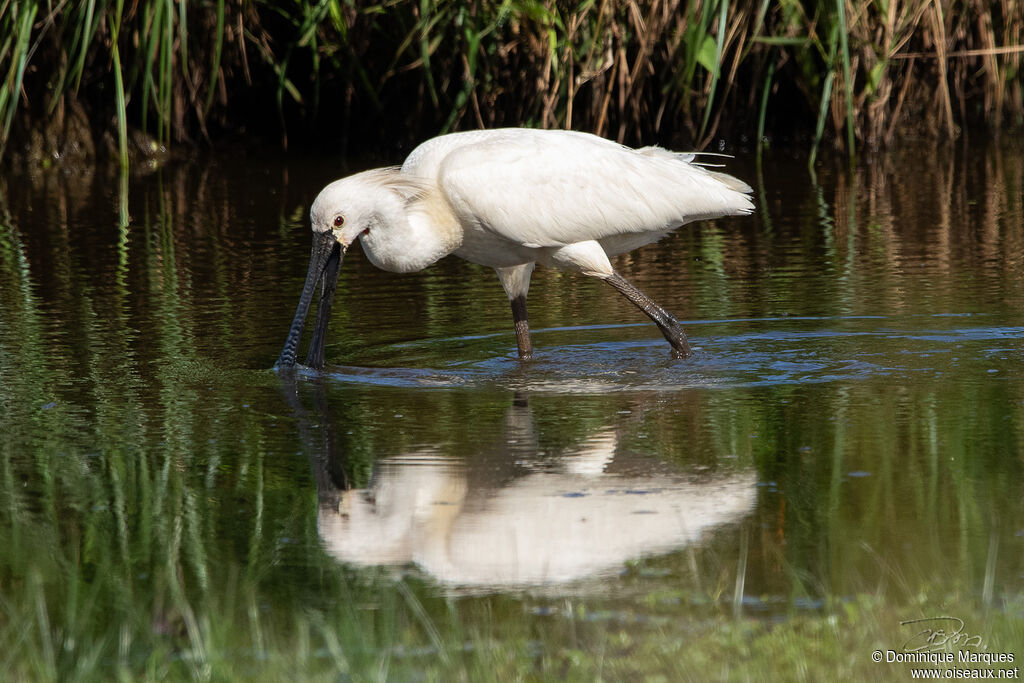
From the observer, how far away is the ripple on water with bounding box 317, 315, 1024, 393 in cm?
588

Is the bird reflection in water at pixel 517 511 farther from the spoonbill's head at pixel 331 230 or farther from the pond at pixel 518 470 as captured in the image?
the spoonbill's head at pixel 331 230

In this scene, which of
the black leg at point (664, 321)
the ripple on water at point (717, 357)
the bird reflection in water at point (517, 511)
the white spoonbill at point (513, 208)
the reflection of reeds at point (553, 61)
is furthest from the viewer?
the reflection of reeds at point (553, 61)

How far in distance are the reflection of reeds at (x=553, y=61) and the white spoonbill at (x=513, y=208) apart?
13.8ft

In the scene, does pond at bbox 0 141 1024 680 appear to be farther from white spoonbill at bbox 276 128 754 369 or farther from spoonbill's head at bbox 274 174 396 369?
white spoonbill at bbox 276 128 754 369

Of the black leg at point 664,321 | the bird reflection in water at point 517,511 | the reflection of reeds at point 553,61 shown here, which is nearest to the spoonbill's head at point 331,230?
the black leg at point 664,321

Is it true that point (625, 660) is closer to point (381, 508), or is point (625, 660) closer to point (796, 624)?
point (796, 624)

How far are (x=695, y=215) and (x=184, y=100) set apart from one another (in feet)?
27.2

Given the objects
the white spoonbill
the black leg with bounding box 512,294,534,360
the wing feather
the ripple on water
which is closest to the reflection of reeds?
the wing feather

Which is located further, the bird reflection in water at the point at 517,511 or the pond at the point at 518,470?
the bird reflection in water at the point at 517,511

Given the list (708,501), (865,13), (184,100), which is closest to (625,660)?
(708,501)

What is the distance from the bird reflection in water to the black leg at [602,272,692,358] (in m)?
1.40

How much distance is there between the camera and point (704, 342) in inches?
259

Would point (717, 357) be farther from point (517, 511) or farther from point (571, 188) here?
point (517, 511)

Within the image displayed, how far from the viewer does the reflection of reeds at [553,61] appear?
37.8 feet
